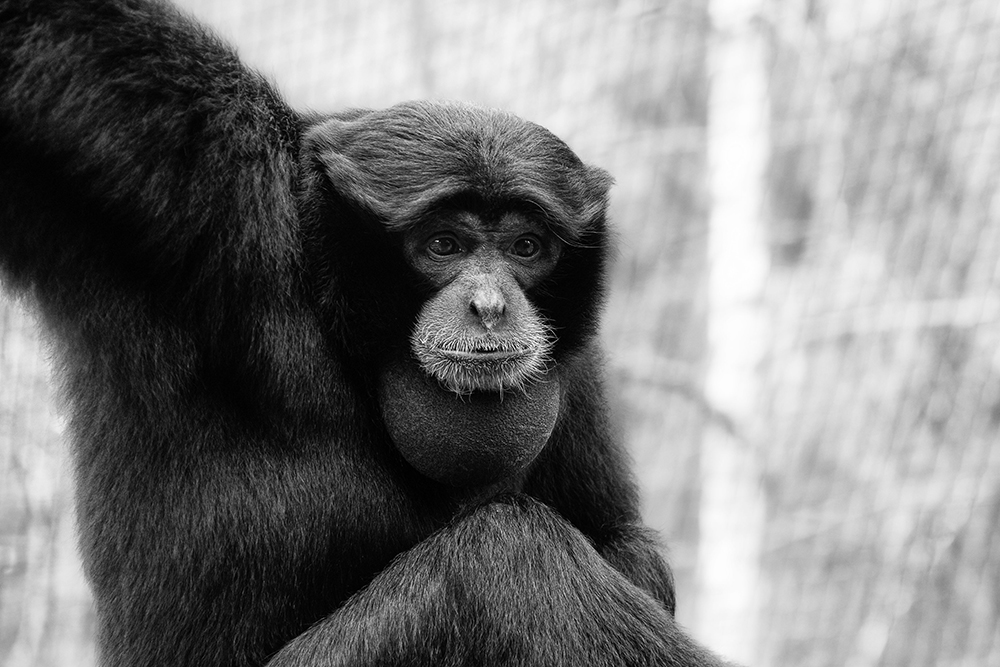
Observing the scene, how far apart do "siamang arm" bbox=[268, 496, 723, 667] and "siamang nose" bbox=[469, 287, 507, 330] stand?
20.7 inches

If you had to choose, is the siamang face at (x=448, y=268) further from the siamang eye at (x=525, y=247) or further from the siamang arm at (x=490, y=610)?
the siamang arm at (x=490, y=610)

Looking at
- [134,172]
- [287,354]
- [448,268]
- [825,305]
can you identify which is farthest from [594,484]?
[825,305]

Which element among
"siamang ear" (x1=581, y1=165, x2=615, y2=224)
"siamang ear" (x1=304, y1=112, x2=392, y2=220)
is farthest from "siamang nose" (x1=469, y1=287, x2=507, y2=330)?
"siamang ear" (x1=581, y1=165, x2=615, y2=224)

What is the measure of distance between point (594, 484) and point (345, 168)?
155 cm

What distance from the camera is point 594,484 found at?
4.44 metres

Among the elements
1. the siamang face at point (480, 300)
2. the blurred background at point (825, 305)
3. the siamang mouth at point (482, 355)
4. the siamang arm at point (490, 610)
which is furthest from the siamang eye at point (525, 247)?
the blurred background at point (825, 305)

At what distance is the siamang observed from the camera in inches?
127

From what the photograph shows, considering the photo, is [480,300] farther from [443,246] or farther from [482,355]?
[443,246]

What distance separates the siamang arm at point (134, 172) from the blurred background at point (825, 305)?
14.3ft

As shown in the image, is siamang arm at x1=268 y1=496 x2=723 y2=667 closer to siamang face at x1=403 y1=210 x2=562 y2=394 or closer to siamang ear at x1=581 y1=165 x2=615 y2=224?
siamang face at x1=403 y1=210 x2=562 y2=394

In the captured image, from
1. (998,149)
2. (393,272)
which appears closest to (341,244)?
(393,272)

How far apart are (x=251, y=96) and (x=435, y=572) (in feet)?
4.70

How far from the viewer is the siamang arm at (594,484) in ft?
14.1

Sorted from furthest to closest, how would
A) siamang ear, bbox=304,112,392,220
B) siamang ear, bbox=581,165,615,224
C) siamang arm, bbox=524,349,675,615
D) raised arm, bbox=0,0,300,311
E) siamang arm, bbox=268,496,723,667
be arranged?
1. siamang arm, bbox=524,349,675,615
2. siamang ear, bbox=581,165,615,224
3. siamang ear, bbox=304,112,392,220
4. siamang arm, bbox=268,496,723,667
5. raised arm, bbox=0,0,300,311
